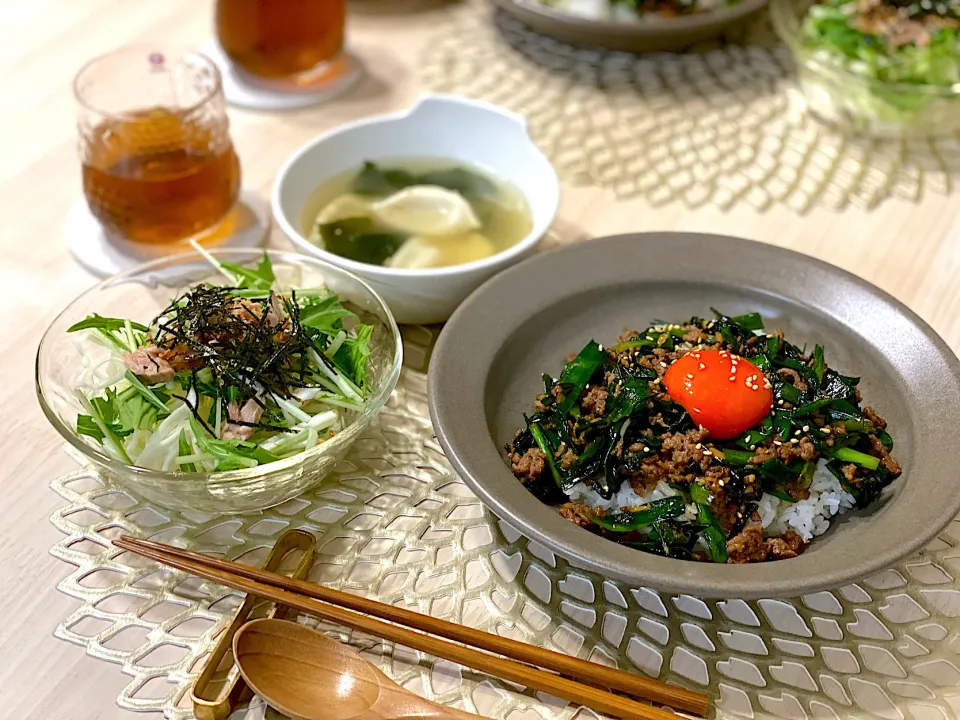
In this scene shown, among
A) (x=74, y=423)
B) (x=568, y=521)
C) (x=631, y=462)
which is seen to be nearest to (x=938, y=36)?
(x=631, y=462)

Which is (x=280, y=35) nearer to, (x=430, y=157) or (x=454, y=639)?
(x=430, y=157)

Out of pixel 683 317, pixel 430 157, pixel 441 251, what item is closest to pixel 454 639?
pixel 683 317

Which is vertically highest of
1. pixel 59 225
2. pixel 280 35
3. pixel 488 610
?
pixel 280 35

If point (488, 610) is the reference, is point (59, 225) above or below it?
below

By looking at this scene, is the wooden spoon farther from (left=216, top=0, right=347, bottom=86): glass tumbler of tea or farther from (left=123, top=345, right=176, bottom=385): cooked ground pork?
(left=216, top=0, right=347, bottom=86): glass tumbler of tea

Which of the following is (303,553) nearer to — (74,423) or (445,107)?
(74,423)
